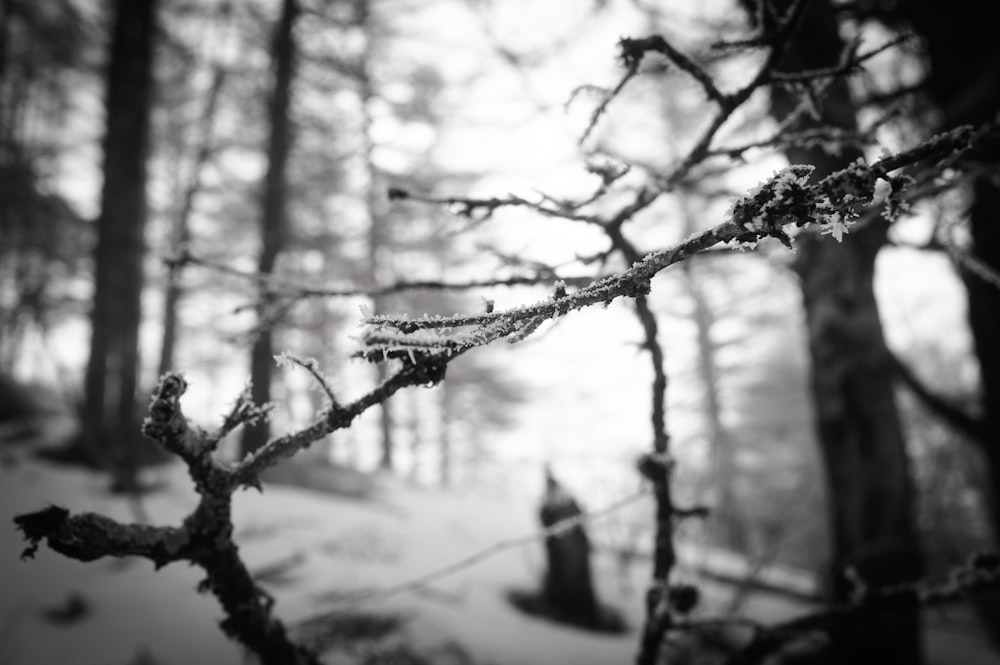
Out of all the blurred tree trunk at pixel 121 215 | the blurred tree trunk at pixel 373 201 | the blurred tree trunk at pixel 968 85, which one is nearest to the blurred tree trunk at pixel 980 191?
the blurred tree trunk at pixel 968 85

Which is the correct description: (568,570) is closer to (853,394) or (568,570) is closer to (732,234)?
(853,394)

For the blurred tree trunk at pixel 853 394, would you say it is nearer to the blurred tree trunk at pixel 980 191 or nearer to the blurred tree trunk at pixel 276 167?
the blurred tree trunk at pixel 980 191

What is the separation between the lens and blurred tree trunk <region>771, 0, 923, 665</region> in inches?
110

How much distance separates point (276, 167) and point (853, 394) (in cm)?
750

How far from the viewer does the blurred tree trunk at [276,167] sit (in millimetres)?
6480

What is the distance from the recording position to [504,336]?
794 millimetres

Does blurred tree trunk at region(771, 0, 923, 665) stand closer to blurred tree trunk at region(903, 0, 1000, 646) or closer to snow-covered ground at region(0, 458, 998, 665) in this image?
snow-covered ground at region(0, 458, 998, 665)

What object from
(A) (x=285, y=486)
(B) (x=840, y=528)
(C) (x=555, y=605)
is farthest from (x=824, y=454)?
(A) (x=285, y=486)

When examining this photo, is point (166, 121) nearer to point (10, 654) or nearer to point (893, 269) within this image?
point (10, 654)

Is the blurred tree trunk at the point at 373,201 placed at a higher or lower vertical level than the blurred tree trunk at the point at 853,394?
higher

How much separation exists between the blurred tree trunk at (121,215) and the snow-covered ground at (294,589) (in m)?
1.75

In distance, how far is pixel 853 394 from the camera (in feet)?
9.68

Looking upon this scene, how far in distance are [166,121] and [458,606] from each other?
14.1 meters

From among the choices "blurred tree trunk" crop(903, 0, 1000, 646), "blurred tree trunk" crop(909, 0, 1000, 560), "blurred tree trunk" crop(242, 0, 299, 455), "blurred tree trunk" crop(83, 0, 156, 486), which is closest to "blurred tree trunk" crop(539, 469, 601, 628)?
"blurred tree trunk" crop(903, 0, 1000, 646)
